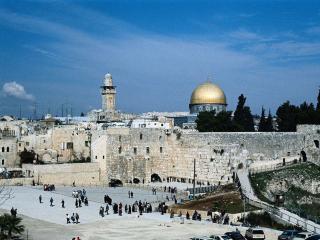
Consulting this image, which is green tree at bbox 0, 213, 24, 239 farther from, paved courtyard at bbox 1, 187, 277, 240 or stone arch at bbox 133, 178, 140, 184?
stone arch at bbox 133, 178, 140, 184

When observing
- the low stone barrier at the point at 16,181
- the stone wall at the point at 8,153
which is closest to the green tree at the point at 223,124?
the stone wall at the point at 8,153

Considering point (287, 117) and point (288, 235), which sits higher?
point (287, 117)

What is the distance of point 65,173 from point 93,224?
1781 cm

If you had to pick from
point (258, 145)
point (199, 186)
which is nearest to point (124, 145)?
point (199, 186)

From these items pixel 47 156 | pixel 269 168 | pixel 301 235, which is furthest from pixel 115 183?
pixel 301 235

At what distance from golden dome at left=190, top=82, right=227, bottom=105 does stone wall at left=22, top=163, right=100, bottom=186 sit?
2914cm

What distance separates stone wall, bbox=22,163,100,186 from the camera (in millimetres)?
45969

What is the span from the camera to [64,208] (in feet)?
112

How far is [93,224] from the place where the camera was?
2981 centimetres

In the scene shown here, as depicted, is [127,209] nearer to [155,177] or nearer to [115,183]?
[115,183]

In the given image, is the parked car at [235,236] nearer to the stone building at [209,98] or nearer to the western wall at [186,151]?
the western wall at [186,151]

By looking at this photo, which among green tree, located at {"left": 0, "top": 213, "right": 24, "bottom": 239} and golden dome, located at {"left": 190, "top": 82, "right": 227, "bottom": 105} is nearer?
green tree, located at {"left": 0, "top": 213, "right": 24, "bottom": 239}

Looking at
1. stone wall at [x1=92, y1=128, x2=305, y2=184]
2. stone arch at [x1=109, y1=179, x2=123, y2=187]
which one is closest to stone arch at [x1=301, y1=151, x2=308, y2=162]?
stone wall at [x1=92, y1=128, x2=305, y2=184]

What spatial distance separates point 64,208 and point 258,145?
63.5ft
